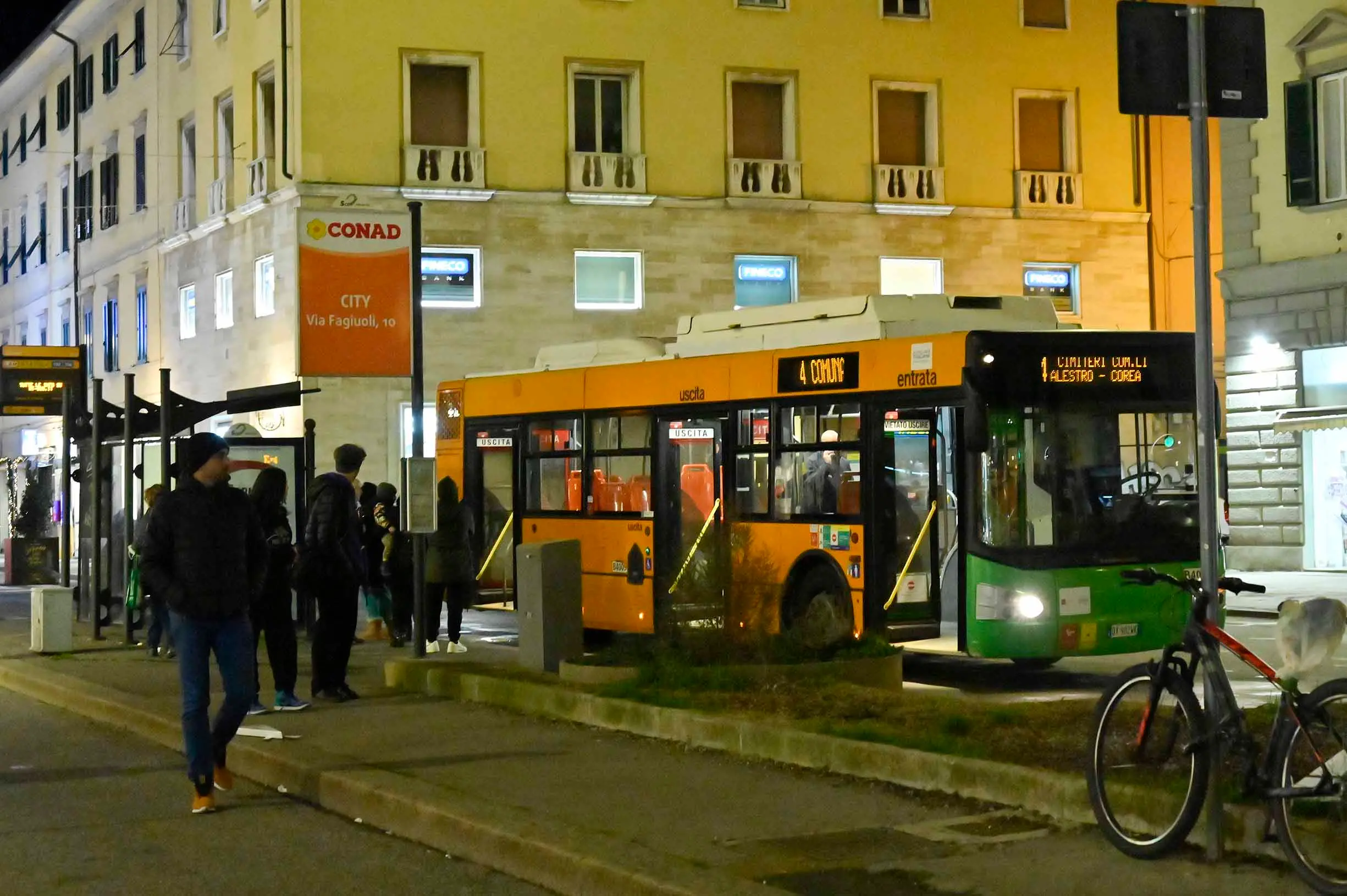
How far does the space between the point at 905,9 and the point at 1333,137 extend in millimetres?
11716

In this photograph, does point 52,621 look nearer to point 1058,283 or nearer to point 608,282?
point 608,282

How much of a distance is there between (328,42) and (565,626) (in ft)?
75.4

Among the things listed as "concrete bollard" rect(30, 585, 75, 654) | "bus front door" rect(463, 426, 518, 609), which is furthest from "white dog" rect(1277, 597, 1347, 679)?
"concrete bollard" rect(30, 585, 75, 654)

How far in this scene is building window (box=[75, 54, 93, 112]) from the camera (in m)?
48.7

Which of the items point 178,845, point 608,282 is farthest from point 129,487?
point 608,282

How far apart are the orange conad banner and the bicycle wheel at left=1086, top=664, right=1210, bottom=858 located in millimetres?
10153

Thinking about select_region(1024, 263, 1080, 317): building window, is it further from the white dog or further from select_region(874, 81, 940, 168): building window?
the white dog

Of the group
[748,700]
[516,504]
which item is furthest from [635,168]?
[748,700]

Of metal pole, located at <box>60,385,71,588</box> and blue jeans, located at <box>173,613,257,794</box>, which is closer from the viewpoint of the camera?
blue jeans, located at <box>173,613,257,794</box>

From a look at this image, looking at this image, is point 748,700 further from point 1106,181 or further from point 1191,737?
point 1106,181

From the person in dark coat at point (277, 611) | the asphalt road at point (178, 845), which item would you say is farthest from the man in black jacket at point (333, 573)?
the asphalt road at point (178, 845)

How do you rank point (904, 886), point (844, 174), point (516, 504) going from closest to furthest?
point (904, 886)
point (516, 504)
point (844, 174)

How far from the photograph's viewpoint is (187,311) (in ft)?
132

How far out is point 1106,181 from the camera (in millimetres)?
39344
